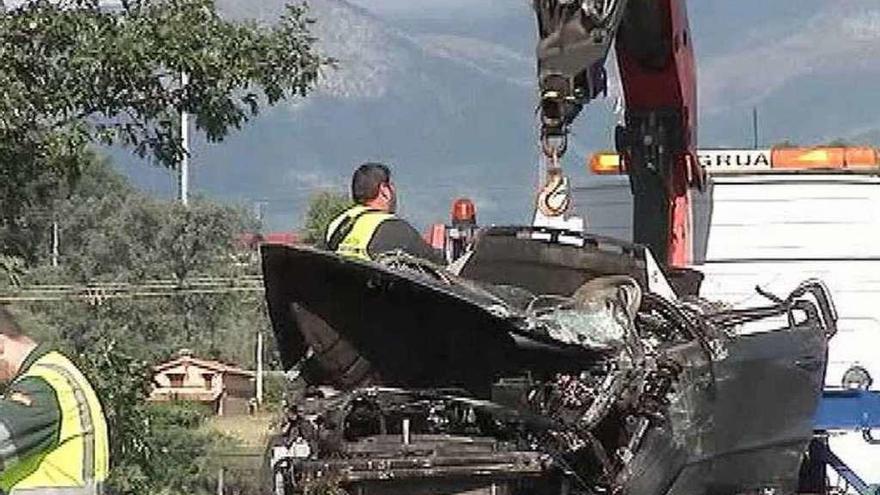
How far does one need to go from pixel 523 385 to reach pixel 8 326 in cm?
286

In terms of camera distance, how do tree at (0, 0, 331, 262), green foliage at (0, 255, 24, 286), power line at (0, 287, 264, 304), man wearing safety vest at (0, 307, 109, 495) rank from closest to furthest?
man wearing safety vest at (0, 307, 109, 495)
green foliage at (0, 255, 24, 286)
tree at (0, 0, 331, 262)
power line at (0, 287, 264, 304)

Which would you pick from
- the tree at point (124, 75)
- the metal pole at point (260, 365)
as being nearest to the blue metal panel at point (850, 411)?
the tree at point (124, 75)

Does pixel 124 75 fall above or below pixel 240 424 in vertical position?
above

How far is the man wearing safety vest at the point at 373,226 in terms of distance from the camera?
9094 mm

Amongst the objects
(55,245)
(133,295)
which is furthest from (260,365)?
(55,245)

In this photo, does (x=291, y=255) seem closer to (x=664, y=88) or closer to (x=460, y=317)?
(x=460, y=317)

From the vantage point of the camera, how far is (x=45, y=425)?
18.0 ft

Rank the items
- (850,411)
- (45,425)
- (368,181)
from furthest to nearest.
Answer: (850,411) → (368,181) → (45,425)

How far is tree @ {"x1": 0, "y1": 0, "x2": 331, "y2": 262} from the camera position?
11.8m

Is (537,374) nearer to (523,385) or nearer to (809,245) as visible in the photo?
(523,385)

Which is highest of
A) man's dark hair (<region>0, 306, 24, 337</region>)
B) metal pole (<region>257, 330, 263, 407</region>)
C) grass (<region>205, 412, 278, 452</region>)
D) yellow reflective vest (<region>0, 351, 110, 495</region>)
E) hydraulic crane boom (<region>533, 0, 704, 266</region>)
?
hydraulic crane boom (<region>533, 0, 704, 266</region>)

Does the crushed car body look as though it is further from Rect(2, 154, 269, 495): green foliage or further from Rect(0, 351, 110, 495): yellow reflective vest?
Rect(2, 154, 269, 495): green foliage

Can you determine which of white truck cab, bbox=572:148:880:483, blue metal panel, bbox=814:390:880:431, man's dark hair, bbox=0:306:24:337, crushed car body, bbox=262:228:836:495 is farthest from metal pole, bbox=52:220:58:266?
man's dark hair, bbox=0:306:24:337

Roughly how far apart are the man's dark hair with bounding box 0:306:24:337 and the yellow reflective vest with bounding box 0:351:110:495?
0.33ft
